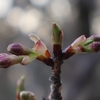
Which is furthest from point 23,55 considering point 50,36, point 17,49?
point 50,36

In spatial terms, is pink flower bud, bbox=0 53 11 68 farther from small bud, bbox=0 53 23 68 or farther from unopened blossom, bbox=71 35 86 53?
unopened blossom, bbox=71 35 86 53

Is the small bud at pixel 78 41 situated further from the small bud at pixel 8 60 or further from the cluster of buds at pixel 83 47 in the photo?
the small bud at pixel 8 60

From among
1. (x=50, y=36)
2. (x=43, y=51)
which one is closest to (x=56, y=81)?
(x=43, y=51)

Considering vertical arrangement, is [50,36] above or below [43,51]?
above

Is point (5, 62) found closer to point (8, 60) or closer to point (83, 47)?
point (8, 60)

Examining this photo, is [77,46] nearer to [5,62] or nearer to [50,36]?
[5,62]

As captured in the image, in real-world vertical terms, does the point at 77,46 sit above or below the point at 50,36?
below

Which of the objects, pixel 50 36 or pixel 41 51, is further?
pixel 50 36

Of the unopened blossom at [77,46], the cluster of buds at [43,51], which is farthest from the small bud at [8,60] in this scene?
the unopened blossom at [77,46]

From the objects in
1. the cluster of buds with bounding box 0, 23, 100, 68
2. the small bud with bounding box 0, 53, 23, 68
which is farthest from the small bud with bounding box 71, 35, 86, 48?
the small bud with bounding box 0, 53, 23, 68
